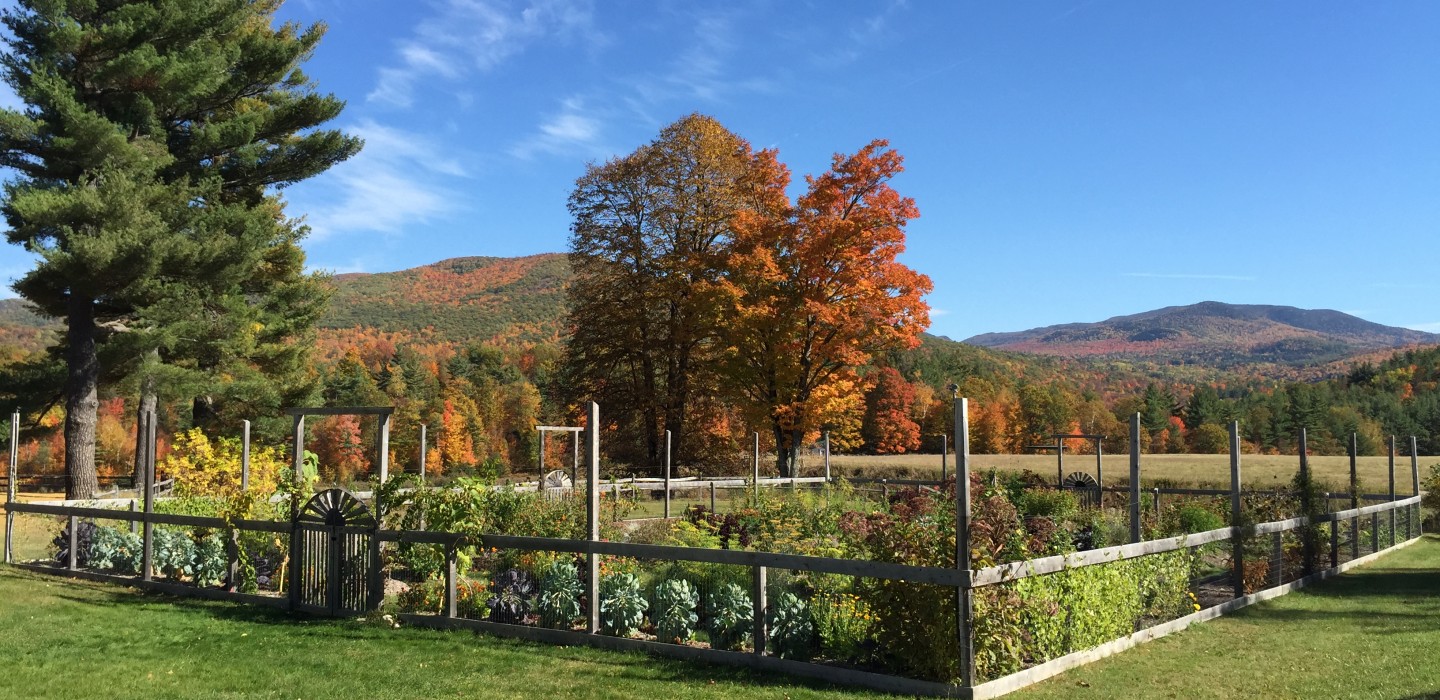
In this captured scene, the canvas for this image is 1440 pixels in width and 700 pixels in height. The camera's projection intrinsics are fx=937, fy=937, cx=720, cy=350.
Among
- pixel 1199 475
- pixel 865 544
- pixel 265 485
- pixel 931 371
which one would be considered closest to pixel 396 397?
pixel 931 371

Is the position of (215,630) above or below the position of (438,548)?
below

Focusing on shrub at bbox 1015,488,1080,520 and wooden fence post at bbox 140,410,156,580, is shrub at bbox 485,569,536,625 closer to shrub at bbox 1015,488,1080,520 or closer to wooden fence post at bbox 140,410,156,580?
wooden fence post at bbox 140,410,156,580

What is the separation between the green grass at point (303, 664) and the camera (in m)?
6.96

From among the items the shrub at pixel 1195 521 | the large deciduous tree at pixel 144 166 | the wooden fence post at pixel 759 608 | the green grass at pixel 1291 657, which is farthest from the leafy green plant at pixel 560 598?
the large deciduous tree at pixel 144 166

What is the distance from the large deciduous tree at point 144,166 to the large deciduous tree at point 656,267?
10.0 metres

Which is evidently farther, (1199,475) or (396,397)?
(396,397)

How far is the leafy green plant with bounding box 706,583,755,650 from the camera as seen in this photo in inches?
316

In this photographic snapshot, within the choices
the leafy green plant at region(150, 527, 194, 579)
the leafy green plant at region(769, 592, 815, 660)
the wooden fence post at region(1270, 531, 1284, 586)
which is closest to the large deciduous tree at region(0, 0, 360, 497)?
the leafy green plant at region(150, 527, 194, 579)

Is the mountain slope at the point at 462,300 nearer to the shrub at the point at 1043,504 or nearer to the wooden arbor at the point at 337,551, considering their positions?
the shrub at the point at 1043,504

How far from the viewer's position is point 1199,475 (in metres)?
36.0

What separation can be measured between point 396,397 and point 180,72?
60361 millimetres

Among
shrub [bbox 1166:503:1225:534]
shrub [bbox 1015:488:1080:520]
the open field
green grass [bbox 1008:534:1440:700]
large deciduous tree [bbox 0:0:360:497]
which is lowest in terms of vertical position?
the open field

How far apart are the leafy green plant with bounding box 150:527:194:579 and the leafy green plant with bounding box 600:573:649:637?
6.51 m

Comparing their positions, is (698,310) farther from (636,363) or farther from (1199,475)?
(1199,475)
